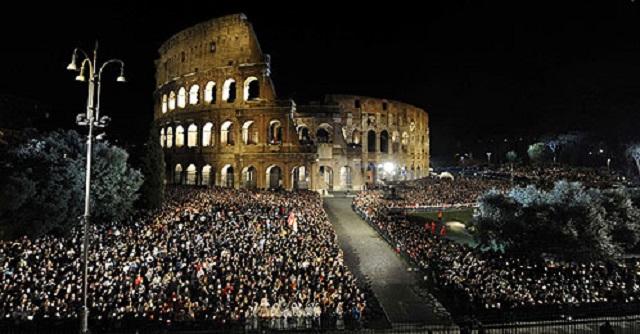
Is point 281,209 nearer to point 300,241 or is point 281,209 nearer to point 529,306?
point 300,241

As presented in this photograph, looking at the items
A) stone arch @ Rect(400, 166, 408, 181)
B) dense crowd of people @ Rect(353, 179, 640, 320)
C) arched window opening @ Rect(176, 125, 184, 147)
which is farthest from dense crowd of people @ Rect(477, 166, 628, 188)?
arched window opening @ Rect(176, 125, 184, 147)

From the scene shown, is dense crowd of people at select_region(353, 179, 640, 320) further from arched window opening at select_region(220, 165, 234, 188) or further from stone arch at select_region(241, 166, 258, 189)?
stone arch at select_region(241, 166, 258, 189)

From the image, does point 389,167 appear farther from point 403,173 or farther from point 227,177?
point 227,177

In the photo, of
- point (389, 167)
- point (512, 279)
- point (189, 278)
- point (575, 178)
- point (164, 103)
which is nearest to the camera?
point (189, 278)

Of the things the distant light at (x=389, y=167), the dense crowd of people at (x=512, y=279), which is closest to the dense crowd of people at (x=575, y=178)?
the distant light at (x=389, y=167)

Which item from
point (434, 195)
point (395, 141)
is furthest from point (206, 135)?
point (395, 141)

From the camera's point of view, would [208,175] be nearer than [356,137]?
Yes
